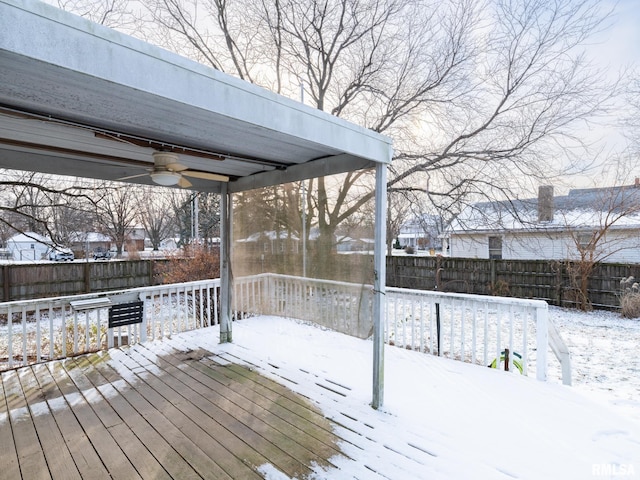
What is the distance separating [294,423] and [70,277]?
32.3 ft

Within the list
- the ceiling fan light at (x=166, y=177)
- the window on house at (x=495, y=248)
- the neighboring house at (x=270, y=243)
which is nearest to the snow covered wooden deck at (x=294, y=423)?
the neighboring house at (x=270, y=243)

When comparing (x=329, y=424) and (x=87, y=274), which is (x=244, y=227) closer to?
(x=329, y=424)

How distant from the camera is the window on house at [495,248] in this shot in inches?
514

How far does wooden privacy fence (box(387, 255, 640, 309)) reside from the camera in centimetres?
834

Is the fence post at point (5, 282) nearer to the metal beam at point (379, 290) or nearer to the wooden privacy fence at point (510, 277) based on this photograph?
the metal beam at point (379, 290)

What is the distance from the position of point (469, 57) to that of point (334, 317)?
7.77 meters

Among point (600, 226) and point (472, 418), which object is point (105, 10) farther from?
point (600, 226)

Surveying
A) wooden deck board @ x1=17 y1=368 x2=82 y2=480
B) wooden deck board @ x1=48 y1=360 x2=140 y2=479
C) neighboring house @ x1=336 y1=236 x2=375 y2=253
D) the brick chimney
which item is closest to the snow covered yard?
the brick chimney

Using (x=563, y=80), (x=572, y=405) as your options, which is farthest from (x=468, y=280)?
(x=572, y=405)

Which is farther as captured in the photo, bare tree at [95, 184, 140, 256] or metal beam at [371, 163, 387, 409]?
bare tree at [95, 184, 140, 256]

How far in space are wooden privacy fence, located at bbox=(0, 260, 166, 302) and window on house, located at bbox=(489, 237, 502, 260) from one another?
12276 mm

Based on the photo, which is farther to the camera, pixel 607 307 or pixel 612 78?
pixel 607 307

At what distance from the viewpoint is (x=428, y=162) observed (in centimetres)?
837

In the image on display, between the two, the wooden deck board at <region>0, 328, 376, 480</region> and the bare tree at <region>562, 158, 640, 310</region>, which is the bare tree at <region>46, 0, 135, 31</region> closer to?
the wooden deck board at <region>0, 328, 376, 480</region>
